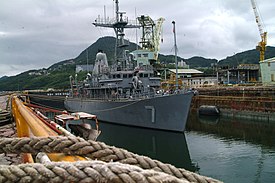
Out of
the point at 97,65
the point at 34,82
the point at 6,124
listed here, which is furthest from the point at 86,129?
the point at 34,82

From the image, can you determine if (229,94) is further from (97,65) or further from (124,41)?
(97,65)

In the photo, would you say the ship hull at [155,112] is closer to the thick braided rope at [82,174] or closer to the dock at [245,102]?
the dock at [245,102]

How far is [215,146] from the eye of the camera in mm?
14625

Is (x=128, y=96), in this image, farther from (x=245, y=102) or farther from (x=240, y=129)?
(x=245, y=102)

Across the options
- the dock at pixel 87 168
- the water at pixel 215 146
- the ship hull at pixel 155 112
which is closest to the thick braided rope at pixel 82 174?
the dock at pixel 87 168

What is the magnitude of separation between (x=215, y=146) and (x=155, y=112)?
5248mm

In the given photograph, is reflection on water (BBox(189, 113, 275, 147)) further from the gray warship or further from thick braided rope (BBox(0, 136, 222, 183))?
thick braided rope (BBox(0, 136, 222, 183))

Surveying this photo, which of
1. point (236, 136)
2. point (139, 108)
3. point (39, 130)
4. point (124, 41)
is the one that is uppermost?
point (124, 41)

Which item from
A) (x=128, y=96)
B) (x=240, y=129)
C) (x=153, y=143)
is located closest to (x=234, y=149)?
(x=153, y=143)

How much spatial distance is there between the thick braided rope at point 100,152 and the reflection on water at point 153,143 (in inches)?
423

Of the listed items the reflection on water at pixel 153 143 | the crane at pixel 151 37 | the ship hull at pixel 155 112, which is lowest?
the reflection on water at pixel 153 143

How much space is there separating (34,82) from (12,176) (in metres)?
101

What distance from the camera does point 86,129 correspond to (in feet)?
32.6

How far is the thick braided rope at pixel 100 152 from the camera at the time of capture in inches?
Answer: 44.1
